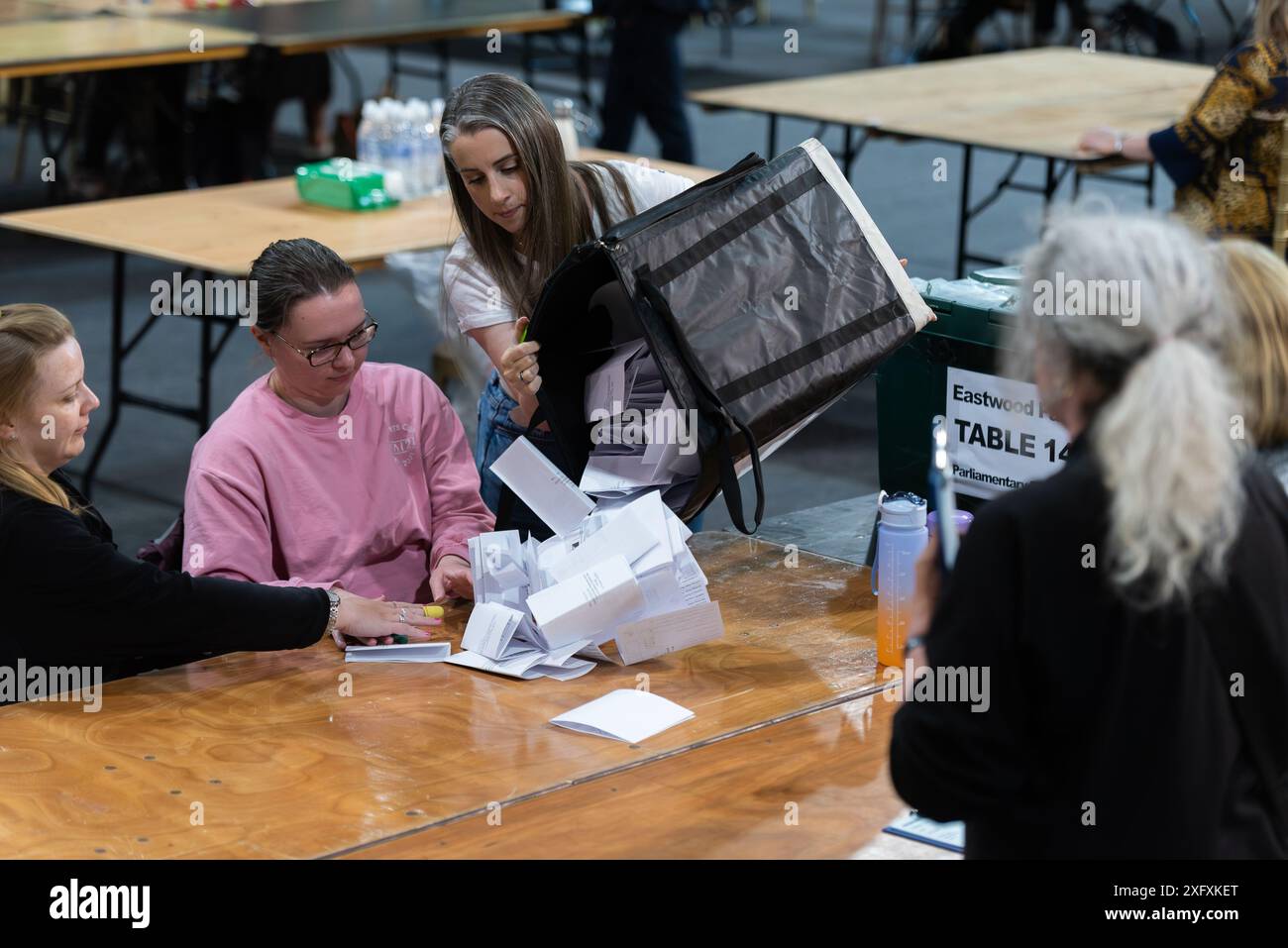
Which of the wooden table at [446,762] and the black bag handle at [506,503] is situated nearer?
the wooden table at [446,762]

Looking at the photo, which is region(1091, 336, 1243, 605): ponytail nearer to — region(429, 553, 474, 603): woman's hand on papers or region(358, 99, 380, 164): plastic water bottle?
region(429, 553, 474, 603): woman's hand on papers

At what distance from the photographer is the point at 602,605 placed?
2.38 meters

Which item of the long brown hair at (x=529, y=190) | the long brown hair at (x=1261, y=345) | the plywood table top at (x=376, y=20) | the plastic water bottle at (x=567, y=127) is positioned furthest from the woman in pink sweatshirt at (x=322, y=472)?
the plywood table top at (x=376, y=20)

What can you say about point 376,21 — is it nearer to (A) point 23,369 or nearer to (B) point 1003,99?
(B) point 1003,99

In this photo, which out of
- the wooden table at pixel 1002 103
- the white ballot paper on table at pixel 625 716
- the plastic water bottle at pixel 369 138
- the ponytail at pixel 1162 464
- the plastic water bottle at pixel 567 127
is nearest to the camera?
the ponytail at pixel 1162 464

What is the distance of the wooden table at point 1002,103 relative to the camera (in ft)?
19.2

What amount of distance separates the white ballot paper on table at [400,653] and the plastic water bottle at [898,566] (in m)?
0.62

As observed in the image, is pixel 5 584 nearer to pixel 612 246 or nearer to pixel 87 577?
pixel 87 577

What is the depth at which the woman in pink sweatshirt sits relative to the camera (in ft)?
8.51

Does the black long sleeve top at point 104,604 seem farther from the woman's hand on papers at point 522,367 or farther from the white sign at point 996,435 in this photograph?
the white sign at point 996,435

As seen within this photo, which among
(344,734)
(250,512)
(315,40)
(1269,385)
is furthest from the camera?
(315,40)
